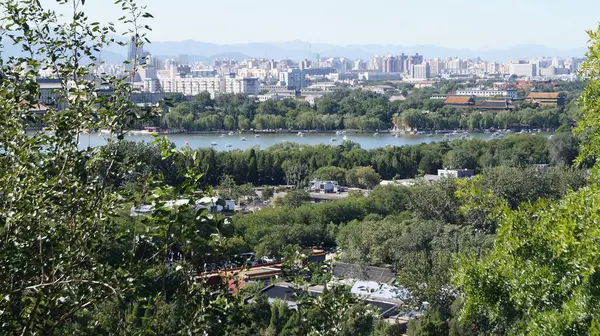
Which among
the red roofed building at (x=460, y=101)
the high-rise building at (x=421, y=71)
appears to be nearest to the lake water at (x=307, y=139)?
the red roofed building at (x=460, y=101)

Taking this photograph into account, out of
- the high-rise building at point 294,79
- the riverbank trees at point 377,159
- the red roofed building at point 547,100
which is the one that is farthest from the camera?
the high-rise building at point 294,79

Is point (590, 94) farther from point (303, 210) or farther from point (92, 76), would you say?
point (303, 210)

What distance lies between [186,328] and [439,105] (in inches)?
1010

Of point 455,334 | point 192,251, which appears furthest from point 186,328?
point 455,334

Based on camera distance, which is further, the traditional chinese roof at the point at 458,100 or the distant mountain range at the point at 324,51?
the distant mountain range at the point at 324,51

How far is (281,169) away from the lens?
13383 mm

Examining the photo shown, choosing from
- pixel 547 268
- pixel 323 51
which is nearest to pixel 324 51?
pixel 323 51

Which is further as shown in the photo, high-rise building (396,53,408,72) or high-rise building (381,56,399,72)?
high-rise building (396,53,408,72)

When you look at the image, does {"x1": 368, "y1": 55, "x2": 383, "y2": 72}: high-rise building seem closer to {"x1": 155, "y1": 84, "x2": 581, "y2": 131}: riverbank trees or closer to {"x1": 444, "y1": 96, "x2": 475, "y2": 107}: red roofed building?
{"x1": 444, "y1": 96, "x2": 475, "y2": 107}: red roofed building

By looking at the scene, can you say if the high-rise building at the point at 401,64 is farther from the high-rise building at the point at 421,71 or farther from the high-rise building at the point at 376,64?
the high-rise building at the point at 421,71

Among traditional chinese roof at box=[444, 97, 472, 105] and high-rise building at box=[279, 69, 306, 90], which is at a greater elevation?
high-rise building at box=[279, 69, 306, 90]

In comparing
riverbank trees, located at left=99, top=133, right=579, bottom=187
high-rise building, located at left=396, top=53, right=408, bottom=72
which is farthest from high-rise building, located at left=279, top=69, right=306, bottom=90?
riverbank trees, located at left=99, top=133, right=579, bottom=187

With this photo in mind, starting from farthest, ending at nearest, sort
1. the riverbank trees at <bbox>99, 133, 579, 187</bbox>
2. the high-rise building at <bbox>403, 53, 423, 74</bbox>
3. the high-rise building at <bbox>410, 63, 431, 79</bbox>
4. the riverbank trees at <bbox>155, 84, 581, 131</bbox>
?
1. the high-rise building at <bbox>403, 53, 423, 74</bbox>
2. the high-rise building at <bbox>410, 63, 431, 79</bbox>
3. the riverbank trees at <bbox>155, 84, 581, 131</bbox>
4. the riverbank trees at <bbox>99, 133, 579, 187</bbox>

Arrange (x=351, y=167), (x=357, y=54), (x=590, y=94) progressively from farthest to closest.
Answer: (x=357, y=54) < (x=351, y=167) < (x=590, y=94)
